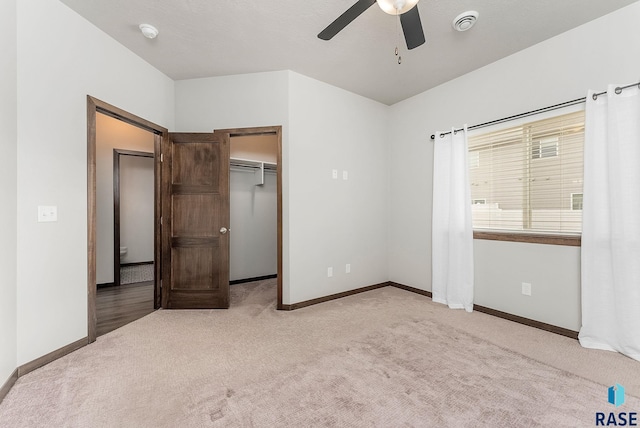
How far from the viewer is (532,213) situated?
290 centimetres

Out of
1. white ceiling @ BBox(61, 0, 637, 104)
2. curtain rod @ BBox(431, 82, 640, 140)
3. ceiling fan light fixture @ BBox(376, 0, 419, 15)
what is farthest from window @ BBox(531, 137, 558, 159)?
ceiling fan light fixture @ BBox(376, 0, 419, 15)

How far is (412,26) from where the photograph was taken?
183cm

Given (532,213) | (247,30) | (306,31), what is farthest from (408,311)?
(247,30)

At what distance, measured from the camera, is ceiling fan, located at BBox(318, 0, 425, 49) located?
1674mm

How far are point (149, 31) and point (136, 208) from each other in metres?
3.47

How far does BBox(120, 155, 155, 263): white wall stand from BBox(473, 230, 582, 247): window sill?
5443 mm

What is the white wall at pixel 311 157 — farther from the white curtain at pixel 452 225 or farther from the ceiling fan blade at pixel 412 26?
the ceiling fan blade at pixel 412 26

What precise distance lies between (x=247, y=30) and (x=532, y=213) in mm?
3401

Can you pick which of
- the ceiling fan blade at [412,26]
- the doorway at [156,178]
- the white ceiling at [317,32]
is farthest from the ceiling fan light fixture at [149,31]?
the ceiling fan blade at [412,26]

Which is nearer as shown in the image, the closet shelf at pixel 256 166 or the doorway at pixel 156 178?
the doorway at pixel 156 178

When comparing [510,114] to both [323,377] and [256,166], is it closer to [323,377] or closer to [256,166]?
[323,377]

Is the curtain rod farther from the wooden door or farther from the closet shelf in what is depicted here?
the wooden door

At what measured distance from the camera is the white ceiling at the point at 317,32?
7.37 ft

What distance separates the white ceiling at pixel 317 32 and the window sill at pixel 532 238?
5.68 ft
